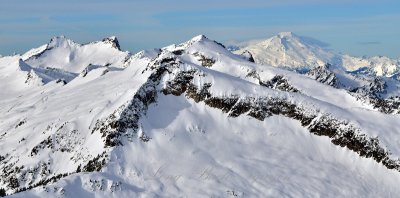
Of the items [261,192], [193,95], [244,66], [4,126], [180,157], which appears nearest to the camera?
[261,192]

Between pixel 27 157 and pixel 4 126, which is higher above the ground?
pixel 27 157

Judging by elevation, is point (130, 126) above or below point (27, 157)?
above

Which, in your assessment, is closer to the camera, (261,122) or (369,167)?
(369,167)

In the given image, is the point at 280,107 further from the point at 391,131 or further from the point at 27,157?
the point at 27,157

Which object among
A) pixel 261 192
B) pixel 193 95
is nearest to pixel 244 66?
pixel 193 95

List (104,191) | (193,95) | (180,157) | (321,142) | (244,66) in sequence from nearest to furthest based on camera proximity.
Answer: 1. (104,191)
2. (180,157)
3. (321,142)
4. (193,95)
5. (244,66)

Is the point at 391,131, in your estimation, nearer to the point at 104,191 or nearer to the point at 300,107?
the point at 300,107

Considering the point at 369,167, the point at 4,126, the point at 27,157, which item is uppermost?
the point at 369,167

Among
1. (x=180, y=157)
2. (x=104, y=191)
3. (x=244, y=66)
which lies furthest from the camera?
(x=244, y=66)

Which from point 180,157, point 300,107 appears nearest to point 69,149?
point 180,157
